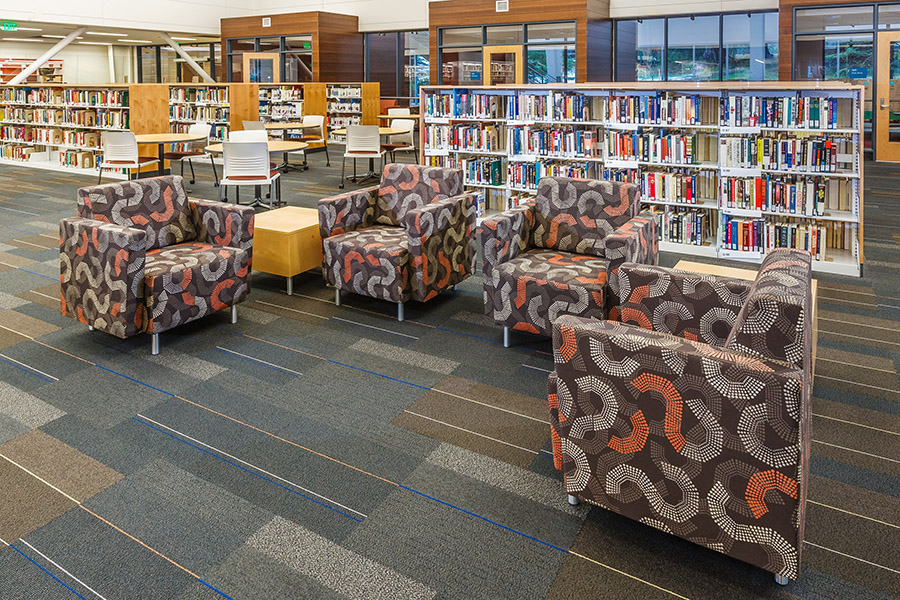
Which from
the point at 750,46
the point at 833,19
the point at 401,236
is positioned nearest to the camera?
the point at 401,236

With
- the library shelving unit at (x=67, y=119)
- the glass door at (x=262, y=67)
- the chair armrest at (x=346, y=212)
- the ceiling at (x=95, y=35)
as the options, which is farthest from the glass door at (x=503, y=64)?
the chair armrest at (x=346, y=212)

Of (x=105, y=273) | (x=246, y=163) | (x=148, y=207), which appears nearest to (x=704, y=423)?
(x=105, y=273)

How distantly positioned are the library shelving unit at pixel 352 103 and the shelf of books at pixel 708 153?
929 cm

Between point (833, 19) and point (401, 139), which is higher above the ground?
point (833, 19)

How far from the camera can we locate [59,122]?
13.2 m

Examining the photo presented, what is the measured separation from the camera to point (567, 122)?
6.85 meters

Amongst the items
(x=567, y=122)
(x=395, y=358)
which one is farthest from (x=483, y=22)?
(x=395, y=358)

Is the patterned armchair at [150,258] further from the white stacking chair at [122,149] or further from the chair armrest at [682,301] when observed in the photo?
the white stacking chair at [122,149]

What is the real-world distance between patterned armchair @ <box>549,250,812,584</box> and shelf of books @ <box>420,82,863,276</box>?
12.0 feet

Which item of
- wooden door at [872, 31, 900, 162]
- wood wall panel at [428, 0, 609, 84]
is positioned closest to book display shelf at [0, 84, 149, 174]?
wood wall panel at [428, 0, 609, 84]

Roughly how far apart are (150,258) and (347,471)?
231 centimetres

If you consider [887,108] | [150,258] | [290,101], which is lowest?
[150,258]

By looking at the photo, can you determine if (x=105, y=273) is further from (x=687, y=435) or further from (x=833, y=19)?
(x=833, y=19)

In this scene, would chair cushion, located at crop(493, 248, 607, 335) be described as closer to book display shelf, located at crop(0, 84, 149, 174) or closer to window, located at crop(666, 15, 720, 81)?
book display shelf, located at crop(0, 84, 149, 174)
